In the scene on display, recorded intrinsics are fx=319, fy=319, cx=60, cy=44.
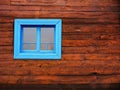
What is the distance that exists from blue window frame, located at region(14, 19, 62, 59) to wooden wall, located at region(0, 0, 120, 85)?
108 millimetres

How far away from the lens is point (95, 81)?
22.0 ft

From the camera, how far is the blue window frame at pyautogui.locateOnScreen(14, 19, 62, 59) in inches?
263

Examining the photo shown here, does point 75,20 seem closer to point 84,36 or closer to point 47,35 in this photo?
point 84,36

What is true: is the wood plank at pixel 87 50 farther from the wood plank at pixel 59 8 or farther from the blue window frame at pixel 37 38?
the wood plank at pixel 59 8

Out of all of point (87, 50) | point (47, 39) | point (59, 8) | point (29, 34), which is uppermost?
point (59, 8)

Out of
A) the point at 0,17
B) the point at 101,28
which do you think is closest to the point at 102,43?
the point at 101,28

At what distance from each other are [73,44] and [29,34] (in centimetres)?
96

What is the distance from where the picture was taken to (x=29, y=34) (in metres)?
6.77

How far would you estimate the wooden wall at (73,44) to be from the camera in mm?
6676

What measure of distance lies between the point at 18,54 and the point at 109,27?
2.00 m

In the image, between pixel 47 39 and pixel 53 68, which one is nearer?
pixel 53 68

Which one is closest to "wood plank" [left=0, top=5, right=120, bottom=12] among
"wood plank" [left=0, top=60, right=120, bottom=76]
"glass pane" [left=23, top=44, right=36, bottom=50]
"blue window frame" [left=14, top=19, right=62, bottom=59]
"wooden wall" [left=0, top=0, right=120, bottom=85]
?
"wooden wall" [left=0, top=0, right=120, bottom=85]

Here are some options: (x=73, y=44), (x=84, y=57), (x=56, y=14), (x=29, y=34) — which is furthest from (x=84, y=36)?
(x=29, y=34)

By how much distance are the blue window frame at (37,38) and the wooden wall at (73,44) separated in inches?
4.2
